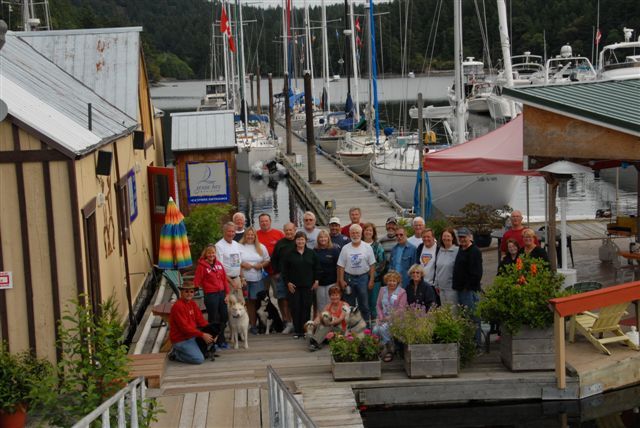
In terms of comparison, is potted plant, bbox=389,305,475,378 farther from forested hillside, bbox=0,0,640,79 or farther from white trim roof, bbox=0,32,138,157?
forested hillside, bbox=0,0,640,79

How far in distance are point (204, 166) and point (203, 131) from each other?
931 mm

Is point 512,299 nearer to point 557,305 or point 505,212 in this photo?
point 557,305

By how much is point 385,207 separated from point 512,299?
54.8ft

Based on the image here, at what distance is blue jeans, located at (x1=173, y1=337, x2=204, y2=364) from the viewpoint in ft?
37.0

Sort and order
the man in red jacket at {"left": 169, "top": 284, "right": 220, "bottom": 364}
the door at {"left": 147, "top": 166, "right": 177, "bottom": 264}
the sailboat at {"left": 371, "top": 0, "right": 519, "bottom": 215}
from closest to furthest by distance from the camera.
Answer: the man in red jacket at {"left": 169, "top": 284, "right": 220, "bottom": 364} → the door at {"left": 147, "top": 166, "right": 177, "bottom": 264} → the sailboat at {"left": 371, "top": 0, "right": 519, "bottom": 215}

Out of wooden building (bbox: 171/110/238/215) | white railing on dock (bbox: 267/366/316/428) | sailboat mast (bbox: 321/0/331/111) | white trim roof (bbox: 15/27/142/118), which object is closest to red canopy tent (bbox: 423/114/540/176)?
white trim roof (bbox: 15/27/142/118)

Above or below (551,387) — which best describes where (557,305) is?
above

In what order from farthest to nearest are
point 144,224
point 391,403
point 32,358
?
point 144,224 < point 391,403 < point 32,358

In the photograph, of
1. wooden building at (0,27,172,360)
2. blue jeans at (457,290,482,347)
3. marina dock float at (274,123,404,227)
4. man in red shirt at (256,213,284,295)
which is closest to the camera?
wooden building at (0,27,172,360)

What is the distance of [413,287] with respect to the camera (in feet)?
36.7

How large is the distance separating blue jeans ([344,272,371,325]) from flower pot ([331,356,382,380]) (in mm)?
1941

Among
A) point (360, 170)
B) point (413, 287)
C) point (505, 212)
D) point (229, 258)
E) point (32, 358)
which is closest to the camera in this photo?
point (32, 358)

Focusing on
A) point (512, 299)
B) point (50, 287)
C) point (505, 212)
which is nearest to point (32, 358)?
point (50, 287)

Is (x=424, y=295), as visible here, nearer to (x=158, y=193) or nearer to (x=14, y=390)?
(x=14, y=390)
